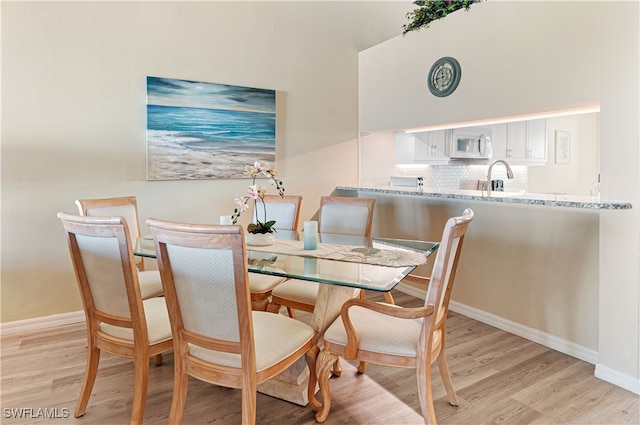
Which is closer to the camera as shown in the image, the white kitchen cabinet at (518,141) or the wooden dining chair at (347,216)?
the wooden dining chair at (347,216)

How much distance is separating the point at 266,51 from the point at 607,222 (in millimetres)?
3242

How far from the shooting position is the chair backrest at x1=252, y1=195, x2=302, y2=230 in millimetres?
3424

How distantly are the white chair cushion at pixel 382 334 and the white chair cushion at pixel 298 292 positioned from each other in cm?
50

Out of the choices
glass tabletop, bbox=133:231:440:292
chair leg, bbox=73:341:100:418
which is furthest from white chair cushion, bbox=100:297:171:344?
glass tabletop, bbox=133:231:440:292

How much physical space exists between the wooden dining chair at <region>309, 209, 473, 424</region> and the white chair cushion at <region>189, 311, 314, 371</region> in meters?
0.15

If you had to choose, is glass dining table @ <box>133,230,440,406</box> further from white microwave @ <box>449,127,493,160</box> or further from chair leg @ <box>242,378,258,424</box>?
white microwave @ <box>449,127,493,160</box>

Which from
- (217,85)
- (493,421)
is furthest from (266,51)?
(493,421)

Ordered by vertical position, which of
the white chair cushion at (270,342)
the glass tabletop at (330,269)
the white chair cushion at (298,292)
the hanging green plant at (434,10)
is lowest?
the white chair cushion at (270,342)

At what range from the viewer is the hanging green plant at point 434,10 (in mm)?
3491

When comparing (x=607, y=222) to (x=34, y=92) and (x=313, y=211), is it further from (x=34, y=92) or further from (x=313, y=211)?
(x=34, y=92)

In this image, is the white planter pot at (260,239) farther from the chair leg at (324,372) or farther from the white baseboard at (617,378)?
the white baseboard at (617,378)

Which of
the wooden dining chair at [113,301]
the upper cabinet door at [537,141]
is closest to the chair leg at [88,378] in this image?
the wooden dining chair at [113,301]

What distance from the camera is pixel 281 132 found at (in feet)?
14.0

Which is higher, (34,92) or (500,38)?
(500,38)
